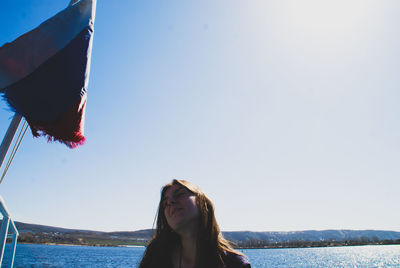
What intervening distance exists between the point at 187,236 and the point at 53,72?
5.35 feet

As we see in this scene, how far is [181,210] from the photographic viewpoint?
167cm

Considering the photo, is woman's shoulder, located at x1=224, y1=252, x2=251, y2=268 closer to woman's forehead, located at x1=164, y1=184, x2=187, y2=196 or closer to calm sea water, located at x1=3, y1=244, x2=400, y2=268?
woman's forehead, located at x1=164, y1=184, x2=187, y2=196

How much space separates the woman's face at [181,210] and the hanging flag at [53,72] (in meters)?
1.10

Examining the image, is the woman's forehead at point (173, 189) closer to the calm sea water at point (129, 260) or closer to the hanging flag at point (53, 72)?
the hanging flag at point (53, 72)

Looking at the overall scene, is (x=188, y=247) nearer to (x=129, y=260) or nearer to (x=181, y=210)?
(x=181, y=210)

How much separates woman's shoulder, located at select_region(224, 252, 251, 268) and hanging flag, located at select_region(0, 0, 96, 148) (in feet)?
5.27

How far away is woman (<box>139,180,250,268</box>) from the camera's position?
160cm

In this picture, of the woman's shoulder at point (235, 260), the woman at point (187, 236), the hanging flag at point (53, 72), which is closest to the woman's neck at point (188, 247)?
the woman at point (187, 236)

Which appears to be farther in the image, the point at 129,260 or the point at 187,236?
the point at 129,260

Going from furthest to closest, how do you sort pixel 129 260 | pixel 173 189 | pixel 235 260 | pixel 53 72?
pixel 129 260 < pixel 53 72 < pixel 173 189 < pixel 235 260

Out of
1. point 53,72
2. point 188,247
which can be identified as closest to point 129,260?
point 188,247

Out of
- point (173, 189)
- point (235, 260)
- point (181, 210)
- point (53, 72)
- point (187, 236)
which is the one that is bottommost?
point (235, 260)

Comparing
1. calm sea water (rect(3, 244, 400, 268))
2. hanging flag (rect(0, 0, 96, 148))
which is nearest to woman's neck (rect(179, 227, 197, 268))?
hanging flag (rect(0, 0, 96, 148))

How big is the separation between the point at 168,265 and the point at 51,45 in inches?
73.6
